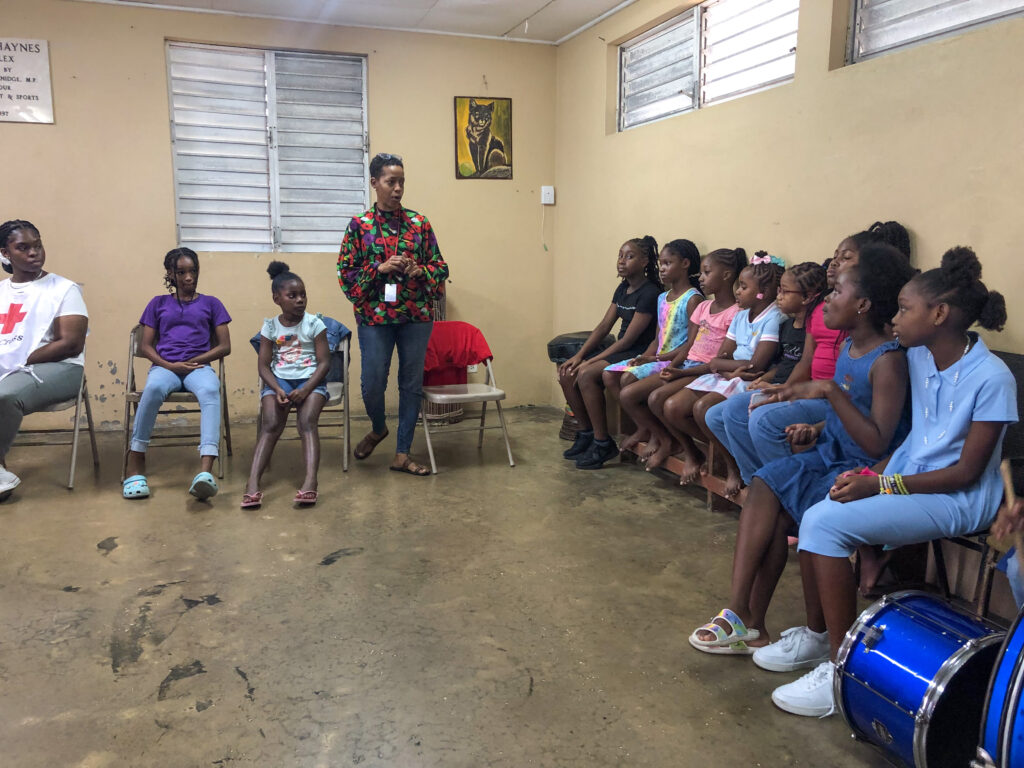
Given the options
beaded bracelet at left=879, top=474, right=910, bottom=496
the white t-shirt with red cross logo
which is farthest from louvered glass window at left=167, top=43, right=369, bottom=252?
beaded bracelet at left=879, top=474, right=910, bottom=496

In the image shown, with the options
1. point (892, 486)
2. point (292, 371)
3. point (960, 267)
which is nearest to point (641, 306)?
point (292, 371)

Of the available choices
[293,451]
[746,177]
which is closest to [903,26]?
[746,177]

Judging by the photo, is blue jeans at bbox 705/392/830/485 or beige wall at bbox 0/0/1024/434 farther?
beige wall at bbox 0/0/1024/434

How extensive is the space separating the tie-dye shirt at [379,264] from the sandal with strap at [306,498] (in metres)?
1.01

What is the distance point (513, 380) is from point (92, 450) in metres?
3.12

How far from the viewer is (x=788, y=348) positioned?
354 centimetres

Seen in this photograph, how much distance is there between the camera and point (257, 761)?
1.93 meters

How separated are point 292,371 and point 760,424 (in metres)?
2.53

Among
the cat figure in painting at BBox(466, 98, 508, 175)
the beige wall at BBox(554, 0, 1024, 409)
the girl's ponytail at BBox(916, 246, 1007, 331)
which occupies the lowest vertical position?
the girl's ponytail at BBox(916, 246, 1007, 331)

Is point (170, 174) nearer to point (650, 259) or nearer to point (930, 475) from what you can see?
point (650, 259)

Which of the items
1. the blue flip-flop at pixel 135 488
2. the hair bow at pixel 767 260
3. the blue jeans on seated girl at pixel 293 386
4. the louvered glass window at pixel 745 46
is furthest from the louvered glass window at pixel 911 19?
the blue flip-flop at pixel 135 488

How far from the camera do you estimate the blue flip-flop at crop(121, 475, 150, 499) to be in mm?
3916

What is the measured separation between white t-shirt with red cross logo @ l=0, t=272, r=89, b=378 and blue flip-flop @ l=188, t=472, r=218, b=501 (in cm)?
108

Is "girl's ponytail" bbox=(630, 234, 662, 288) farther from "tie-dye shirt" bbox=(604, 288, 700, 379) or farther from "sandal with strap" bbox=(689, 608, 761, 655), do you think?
"sandal with strap" bbox=(689, 608, 761, 655)
